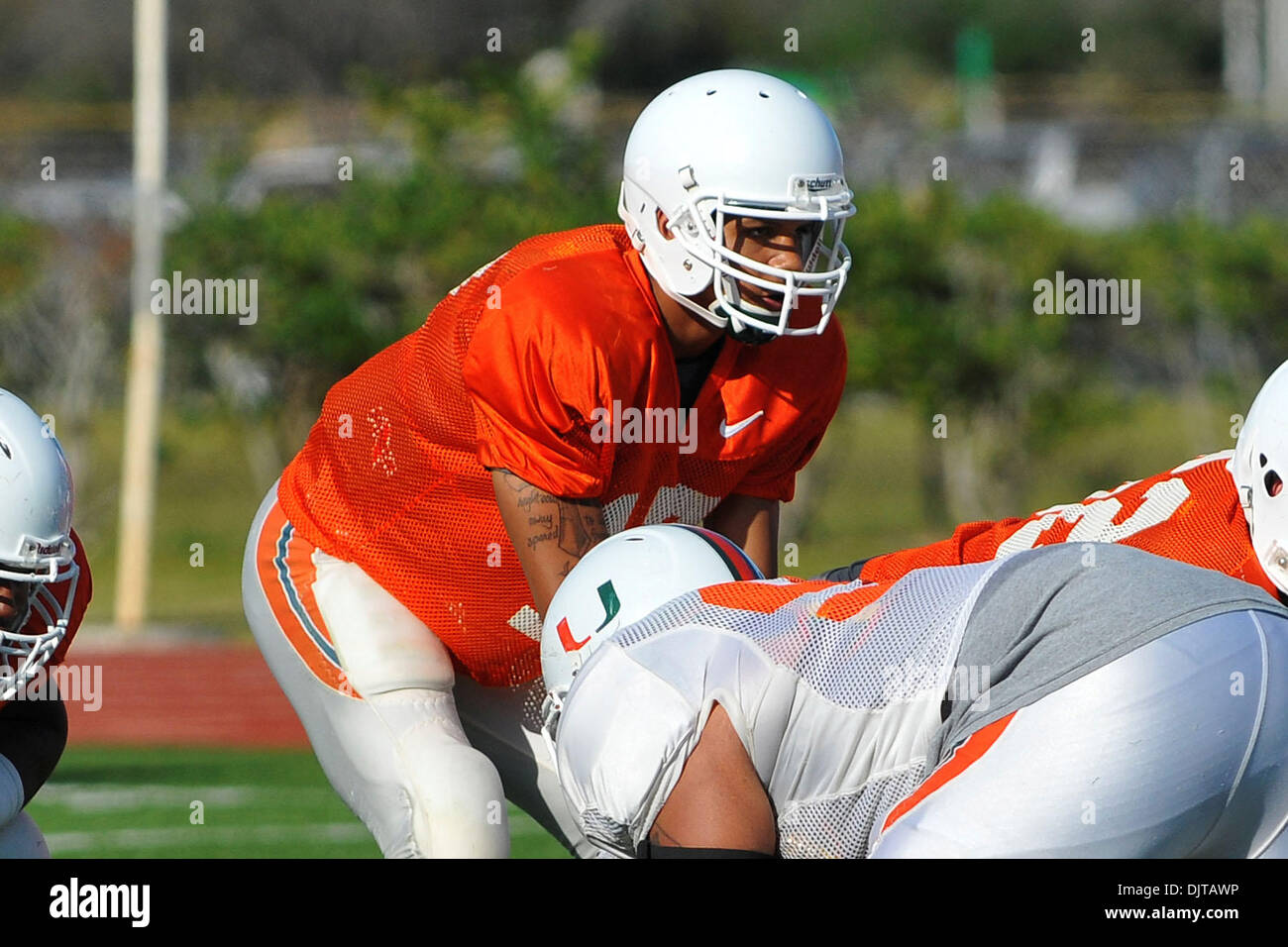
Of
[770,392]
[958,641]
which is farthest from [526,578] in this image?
[958,641]

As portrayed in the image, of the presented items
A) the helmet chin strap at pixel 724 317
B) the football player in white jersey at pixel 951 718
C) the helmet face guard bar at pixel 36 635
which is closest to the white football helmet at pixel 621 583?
the football player in white jersey at pixel 951 718

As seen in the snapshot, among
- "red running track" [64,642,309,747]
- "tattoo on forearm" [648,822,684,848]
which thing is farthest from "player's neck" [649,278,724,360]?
"red running track" [64,642,309,747]

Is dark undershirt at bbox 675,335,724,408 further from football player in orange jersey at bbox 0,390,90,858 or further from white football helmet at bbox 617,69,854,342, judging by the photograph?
football player in orange jersey at bbox 0,390,90,858

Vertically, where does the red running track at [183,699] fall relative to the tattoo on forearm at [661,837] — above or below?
below

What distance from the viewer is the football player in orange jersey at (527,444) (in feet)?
10.7

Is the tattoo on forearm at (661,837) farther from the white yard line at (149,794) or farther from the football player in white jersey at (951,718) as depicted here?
the white yard line at (149,794)

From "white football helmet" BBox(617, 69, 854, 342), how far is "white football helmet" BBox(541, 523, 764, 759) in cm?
68

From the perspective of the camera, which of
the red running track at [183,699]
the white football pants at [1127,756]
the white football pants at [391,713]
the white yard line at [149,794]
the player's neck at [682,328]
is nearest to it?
the white football pants at [1127,756]

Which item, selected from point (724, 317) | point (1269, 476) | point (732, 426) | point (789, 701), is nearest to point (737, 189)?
point (724, 317)

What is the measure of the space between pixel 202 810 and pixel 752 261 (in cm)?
376

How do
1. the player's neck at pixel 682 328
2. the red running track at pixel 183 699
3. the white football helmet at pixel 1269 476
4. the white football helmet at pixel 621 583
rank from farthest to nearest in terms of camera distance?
1. the red running track at pixel 183 699
2. the player's neck at pixel 682 328
3. the white football helmet at pixel 1269 476
4. the white football helmet at pixel 621 583

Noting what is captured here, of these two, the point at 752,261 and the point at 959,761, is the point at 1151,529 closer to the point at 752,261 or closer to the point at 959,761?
the point at 752,261

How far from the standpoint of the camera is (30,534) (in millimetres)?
3225

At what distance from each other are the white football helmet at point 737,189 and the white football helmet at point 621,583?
0.68 metres
